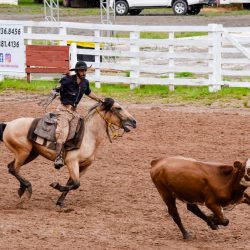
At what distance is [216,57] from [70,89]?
9704 millimetres

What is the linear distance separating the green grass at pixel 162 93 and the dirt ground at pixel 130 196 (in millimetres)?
1103

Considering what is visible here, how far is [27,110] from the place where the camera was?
21.0m

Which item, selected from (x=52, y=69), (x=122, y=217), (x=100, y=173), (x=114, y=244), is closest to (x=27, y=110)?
(x=52, y=69)

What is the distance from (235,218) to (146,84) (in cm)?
1195

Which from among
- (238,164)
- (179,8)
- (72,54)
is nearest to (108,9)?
(72,54)

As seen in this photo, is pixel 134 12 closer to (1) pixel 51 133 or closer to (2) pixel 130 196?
(2) pixel 130 196

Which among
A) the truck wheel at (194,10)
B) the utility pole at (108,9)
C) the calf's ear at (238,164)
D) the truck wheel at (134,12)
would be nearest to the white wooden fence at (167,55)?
the utility pole at (108,9)

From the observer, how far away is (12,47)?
2573 cm

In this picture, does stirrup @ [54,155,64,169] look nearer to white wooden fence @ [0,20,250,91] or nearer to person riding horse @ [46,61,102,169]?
person riding horse @ [46,61,102,169]

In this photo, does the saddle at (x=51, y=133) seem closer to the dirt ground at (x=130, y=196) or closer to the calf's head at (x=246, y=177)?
the dirt ground at (x=130, y=196)

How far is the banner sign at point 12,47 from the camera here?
25688 millimetres

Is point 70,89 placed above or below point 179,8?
below

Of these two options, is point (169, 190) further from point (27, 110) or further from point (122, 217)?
point (27, 110)

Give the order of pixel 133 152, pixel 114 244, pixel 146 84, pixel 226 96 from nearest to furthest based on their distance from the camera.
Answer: pixel 114 244 < pixel 133 152 < pixel 226 96 < pixel 146 84
